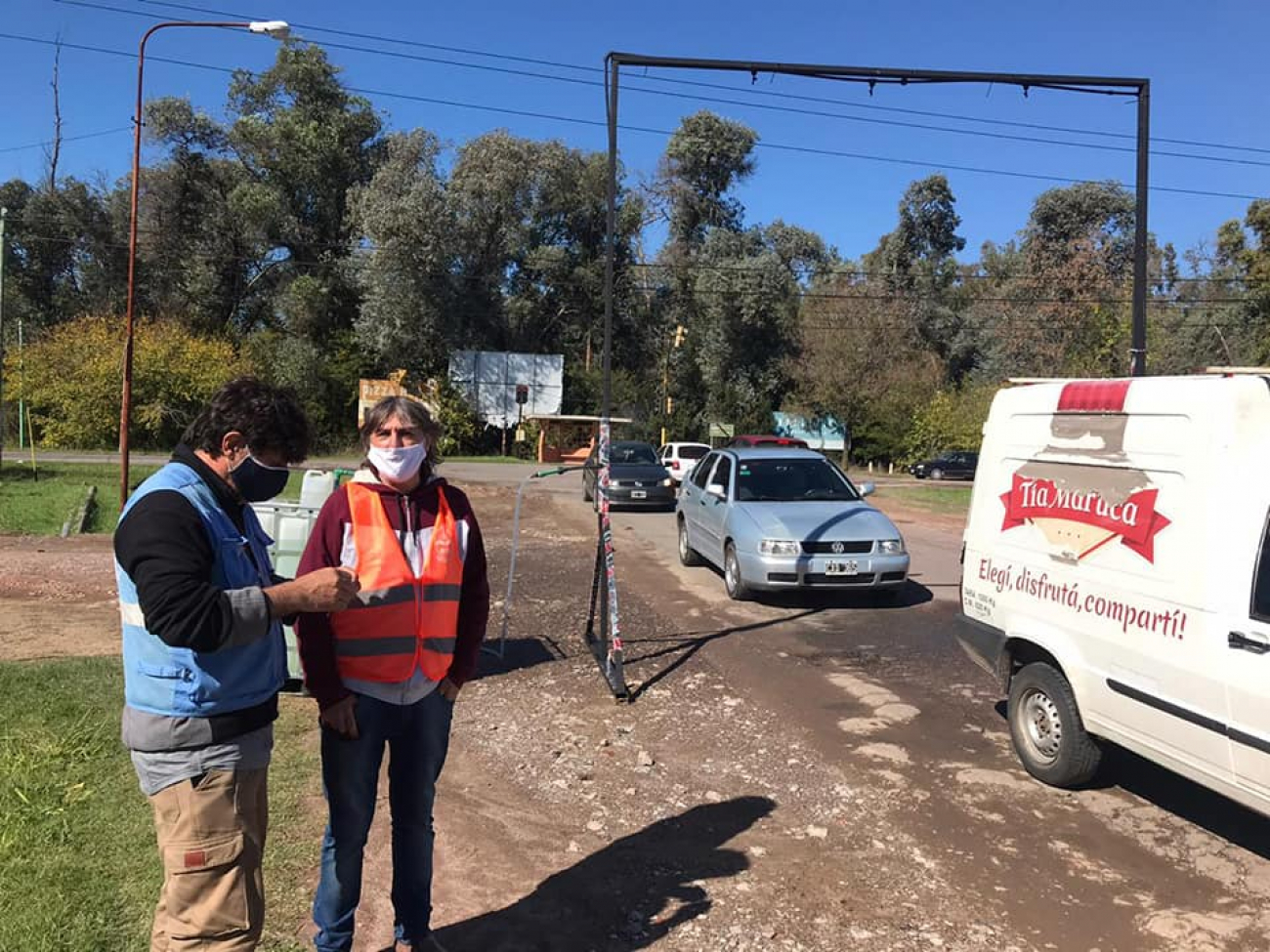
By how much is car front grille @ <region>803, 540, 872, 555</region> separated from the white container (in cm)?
489

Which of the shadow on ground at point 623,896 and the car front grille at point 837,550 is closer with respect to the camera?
the shadow on ground at point 623,896

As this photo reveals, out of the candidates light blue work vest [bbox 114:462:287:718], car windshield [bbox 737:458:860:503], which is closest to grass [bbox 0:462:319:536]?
car windshield [bbox 737:458:860:503]

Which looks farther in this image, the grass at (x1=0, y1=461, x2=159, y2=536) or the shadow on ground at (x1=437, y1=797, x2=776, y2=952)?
the grass at (x1=0, y1=461, x2=159, y2=536)

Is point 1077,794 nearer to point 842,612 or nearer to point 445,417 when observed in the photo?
point 842,612

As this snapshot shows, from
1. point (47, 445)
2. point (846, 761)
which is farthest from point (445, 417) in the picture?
point (846, 761)

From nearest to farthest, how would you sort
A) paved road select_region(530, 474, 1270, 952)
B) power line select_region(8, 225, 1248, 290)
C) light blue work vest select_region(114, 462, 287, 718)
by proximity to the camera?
light blue work vest select_region(114, 462, 287, 718), paved road select_region(530, 474, 1270, 952), power line select_region(8, 225, 1248, 290)

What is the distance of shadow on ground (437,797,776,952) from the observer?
3.40 m

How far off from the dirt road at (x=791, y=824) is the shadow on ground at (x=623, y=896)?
0.01 metres

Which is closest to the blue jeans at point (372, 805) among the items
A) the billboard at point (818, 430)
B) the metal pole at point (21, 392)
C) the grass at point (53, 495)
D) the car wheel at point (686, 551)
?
the car wheel at point (686, 551)

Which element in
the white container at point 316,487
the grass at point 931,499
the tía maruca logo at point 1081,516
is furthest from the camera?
the grass at point 931,499

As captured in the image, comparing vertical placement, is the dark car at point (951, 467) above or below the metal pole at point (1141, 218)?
below

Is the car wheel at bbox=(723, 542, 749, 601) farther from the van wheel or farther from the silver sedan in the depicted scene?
the van wheel

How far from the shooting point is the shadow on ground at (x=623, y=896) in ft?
11.1

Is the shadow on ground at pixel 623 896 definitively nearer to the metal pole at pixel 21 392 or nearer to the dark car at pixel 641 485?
the dark car at pixel 641 485
